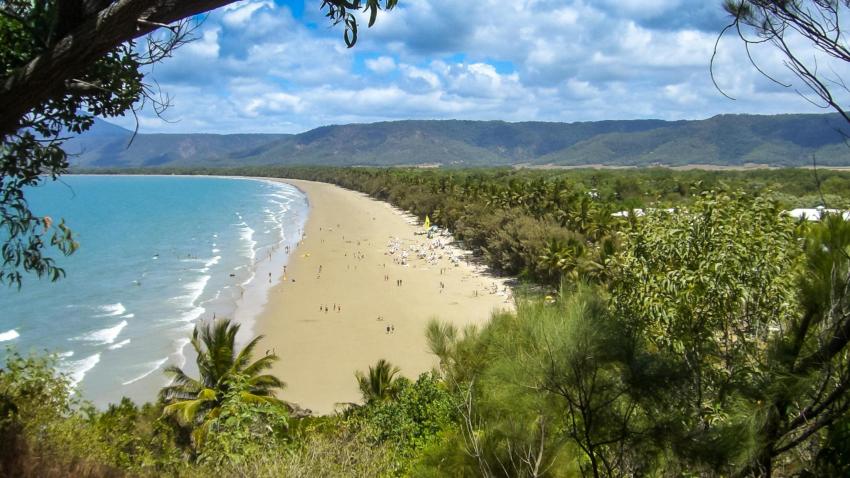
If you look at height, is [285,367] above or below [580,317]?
below

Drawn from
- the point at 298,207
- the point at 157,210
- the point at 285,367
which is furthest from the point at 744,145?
the point at 285,367

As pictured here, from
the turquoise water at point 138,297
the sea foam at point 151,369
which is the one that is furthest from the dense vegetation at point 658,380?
the sea foam at point 151,369

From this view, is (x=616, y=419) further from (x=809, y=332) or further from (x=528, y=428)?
(x=809, y=332)

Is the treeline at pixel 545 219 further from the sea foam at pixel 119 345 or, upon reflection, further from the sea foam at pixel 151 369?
the sea foam at pixel 119 345

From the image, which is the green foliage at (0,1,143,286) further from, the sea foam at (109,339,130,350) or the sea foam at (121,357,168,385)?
the sea foam at (109,339,130,350)

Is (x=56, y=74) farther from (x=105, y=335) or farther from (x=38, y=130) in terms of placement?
(x=105, y=335)

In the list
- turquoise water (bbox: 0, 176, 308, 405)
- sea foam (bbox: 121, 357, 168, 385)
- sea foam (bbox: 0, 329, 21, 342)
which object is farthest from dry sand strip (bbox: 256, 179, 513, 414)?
sea foam (bbox: 0, 329, 21, 342)
